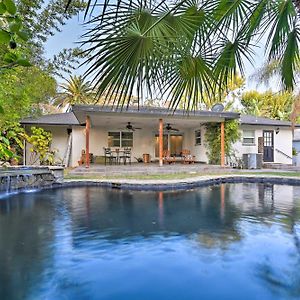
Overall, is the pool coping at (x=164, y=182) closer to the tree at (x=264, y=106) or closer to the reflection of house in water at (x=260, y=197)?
the reflection of house in water at (x=260, y=197)

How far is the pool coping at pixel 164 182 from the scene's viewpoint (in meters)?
10.3

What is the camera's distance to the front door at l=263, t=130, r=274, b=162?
18516 millimetres

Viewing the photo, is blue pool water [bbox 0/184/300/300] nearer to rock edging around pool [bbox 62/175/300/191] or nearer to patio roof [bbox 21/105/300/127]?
rock edging around pool [bbox 62/175/300/191]

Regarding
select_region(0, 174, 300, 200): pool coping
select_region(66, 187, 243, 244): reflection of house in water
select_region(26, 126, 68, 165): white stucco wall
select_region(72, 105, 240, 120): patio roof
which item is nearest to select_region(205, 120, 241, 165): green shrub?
select_region(72, 105, 240, 120): patio roof

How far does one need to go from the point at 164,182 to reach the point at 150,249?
582cm

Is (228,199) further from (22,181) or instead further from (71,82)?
(71,82)

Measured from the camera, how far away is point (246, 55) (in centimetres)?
420

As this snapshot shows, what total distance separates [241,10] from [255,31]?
39 cm

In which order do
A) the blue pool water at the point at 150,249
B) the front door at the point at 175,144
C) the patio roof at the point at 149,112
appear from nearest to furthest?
the blue pool water at the point at 150,249 < the patio roof at the point at 149,112 < the front door at the point at 175,144

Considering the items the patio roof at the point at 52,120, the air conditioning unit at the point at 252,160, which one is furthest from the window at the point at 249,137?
the patio roof at the point at 52,120

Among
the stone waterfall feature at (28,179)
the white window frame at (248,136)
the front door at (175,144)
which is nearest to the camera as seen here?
the stone waterfall feature at (28,179)

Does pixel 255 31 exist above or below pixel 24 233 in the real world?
above

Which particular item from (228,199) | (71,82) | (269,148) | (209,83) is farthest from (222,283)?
(71,82)

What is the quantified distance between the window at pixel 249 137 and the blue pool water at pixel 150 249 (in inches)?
402
